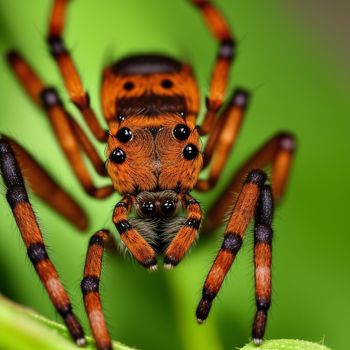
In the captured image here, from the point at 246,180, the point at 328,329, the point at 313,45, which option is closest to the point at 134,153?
the point at 246,180

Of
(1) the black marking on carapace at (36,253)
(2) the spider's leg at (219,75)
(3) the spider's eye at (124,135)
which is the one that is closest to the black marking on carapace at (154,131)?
(3) the spider's eye at (124,135)

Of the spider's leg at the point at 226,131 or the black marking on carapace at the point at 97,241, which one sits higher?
the spider's leg at the point at 226,131

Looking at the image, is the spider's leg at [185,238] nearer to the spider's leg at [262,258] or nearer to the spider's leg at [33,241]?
the spider's leg at [262,258]

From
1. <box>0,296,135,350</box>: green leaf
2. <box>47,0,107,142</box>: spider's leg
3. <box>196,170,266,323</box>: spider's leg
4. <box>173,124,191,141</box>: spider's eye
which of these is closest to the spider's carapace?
<box>173,124,191,141</box>: spider's eye

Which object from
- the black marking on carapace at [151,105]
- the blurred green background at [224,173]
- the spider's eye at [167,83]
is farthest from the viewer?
the blurred green background at [224,173]

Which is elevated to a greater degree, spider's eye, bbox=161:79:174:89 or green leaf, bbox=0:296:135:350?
spider's eye, bbox=161:79:174:89

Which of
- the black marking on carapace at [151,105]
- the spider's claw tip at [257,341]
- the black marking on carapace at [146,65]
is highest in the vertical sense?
the black marking on carapace at [146,65]

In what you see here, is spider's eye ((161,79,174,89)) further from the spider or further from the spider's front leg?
the spider's front leg
